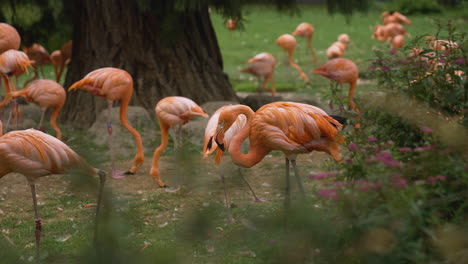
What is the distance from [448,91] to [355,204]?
88cm

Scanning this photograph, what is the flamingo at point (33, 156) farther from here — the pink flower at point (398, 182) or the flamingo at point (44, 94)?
the flamingo at point (44, 94)

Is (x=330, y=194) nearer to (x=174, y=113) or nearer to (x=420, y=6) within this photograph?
(x=174, y=113)

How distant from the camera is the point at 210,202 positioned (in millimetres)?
1462

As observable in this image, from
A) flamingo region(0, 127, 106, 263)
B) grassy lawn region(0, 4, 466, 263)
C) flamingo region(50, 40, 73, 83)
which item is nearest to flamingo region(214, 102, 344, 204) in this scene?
grassy lawn region(0, 4, 466, 263)

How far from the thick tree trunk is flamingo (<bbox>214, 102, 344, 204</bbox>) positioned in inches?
102

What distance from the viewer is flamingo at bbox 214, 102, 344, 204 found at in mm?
3598

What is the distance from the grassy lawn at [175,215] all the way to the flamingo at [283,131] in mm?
186

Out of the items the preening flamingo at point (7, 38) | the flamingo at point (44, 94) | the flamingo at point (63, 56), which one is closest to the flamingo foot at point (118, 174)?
the flamingo at point (44, 94)

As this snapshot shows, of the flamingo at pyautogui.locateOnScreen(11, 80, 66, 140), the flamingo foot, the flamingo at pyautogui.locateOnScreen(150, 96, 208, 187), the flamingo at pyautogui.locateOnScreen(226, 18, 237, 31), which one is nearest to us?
the flamingo at pyautogui.locateOnScreen(150, 96, 208, 187)

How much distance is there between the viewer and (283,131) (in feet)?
11.8

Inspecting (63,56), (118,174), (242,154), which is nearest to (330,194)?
(242,154)

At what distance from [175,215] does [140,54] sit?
8.75ft

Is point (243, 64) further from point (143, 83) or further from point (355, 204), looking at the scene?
point (355, 204)

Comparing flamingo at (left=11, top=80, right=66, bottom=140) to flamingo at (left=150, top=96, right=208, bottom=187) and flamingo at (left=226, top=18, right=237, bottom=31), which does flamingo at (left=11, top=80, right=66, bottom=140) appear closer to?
flamingo at (left=150, top=96, right=208, bottom=187)
